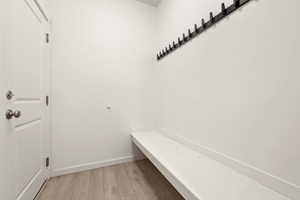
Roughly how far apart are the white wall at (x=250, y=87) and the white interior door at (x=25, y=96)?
5.47 ft

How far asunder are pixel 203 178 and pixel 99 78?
188 cm

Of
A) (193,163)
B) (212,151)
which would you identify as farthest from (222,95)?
(193,163)

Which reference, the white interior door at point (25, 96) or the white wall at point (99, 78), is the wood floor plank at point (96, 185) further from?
the white interior door at point (25, 96)

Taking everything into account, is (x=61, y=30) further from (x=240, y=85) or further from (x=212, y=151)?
(x=212, y=151)

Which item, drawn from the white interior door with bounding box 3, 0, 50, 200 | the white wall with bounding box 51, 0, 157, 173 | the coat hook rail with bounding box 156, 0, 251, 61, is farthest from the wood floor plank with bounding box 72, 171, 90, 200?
the coat hook rail with bounding box 156, 0, 251, 61

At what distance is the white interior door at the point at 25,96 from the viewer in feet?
3.50

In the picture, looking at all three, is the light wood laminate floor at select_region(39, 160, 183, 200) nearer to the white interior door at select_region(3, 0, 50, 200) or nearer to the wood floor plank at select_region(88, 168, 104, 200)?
the wood floor plank at select_region(88, 168, 104, 200)

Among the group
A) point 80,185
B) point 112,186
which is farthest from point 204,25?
point 80,185

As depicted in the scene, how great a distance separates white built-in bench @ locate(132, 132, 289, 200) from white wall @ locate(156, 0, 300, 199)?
0.39 ft

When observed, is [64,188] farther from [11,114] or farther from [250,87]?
[250,87]

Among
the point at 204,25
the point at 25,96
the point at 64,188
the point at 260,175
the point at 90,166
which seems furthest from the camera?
the point at 90,166

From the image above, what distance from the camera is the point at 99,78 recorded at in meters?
2.18

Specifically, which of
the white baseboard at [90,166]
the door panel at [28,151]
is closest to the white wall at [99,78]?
the white baseboard at [90,166]

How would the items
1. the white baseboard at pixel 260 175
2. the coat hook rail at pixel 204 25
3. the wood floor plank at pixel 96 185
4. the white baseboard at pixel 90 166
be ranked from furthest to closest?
the white baseboard at pixel 90 166, the wood floor plank at pixel 96 185, the coat hook rail at pixel 204 25, the white baseboard at pixel 260 175
